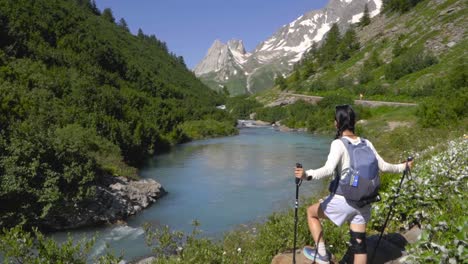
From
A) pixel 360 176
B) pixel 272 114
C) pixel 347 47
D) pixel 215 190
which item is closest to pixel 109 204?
pixel 215 190

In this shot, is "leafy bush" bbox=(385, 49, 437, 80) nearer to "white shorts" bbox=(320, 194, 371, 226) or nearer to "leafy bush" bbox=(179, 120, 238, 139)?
"leafy bush" bbox=(179, 120, 238, 139)

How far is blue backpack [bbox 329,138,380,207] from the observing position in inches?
236

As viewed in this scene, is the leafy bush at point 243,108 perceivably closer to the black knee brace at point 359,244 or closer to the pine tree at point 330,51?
the pine tree at point 330,51

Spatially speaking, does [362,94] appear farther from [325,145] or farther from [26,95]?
[26,95]

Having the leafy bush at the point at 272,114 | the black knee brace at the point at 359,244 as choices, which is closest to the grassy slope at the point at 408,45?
the leafy bush at the point at 272,114

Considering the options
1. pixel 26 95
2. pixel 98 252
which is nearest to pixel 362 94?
pixel 26 95

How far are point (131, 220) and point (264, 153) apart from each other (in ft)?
94.3

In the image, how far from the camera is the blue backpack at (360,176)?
598cm

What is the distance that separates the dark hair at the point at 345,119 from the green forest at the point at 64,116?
1606cm

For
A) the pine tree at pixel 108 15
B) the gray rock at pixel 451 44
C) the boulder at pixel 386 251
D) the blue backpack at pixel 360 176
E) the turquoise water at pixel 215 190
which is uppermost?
the pine tree at pixel 108 15

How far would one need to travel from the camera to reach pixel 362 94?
88688 millimetres

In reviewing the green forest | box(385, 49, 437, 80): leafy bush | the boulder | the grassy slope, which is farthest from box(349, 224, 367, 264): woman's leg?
box(385, 49, 437, 80): leafy bush

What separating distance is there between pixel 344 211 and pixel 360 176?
701 millimetres

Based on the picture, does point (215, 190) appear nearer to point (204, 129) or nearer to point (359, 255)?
point (359, 255)
